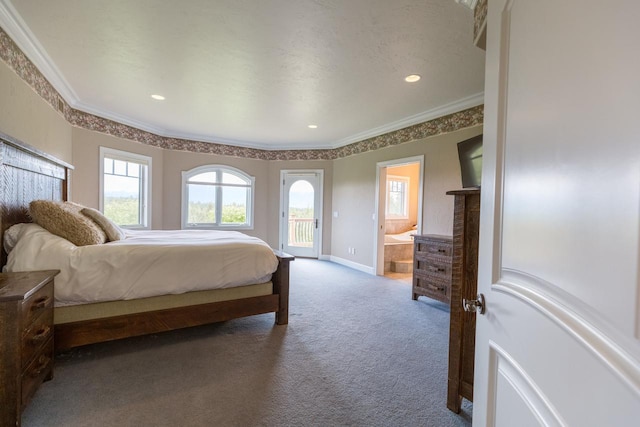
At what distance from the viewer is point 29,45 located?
2.46 meters

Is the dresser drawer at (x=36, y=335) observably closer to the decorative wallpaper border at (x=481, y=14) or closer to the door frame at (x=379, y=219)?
the decorative wallpaper border at (x=481, y=14)

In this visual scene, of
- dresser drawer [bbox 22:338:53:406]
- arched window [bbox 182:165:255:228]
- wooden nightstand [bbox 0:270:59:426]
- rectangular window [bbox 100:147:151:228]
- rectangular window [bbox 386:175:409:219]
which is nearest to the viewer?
wooden nightstand [bbox 0:270:59:426]

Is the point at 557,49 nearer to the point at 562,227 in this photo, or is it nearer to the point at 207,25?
the point at 562,227

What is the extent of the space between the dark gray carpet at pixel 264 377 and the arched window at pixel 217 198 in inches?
134

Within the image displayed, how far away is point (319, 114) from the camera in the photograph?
4.18 meters

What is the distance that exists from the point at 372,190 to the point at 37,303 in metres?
4.43

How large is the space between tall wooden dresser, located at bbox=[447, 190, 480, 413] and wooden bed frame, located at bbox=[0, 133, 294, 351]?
1.60 metres

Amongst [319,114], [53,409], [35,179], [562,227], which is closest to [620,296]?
[562,227]

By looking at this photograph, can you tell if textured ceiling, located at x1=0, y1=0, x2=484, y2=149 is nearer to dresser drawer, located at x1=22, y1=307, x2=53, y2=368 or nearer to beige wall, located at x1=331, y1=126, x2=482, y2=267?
beige wall, located at x1=331, y1=126, x2=482, y2=267

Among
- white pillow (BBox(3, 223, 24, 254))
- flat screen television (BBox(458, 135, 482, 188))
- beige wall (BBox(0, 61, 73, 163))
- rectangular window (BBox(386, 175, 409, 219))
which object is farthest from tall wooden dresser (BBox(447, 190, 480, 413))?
rectangular window (BBox(386, 175, 409, 219))

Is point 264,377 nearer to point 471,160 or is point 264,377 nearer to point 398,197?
point 471,160

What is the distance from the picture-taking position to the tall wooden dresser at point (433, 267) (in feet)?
11.0

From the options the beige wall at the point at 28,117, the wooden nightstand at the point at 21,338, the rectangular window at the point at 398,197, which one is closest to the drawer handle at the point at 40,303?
the wooden nightstand at the point at 21,338

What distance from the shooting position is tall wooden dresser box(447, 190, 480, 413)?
1557mm
